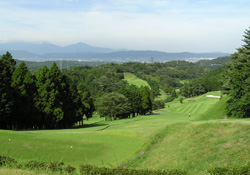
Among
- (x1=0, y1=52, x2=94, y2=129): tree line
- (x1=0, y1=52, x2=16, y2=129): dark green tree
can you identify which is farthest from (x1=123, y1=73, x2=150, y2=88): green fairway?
(x1=0, y1=52, x2=16, y2=129): dark green tree

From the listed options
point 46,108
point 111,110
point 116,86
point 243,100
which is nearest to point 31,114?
point 46,108

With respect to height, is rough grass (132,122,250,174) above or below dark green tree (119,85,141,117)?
above

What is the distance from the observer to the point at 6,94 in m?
29.9

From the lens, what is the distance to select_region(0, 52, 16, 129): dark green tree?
97.4 ft

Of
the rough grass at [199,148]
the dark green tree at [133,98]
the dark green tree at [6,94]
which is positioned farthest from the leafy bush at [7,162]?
the dark green tree at [133,98]

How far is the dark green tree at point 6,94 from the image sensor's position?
1169 inches

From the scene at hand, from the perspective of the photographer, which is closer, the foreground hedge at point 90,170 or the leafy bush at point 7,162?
the foreground hedge at point 90,170

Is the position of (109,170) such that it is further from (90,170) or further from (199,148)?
(199,148)

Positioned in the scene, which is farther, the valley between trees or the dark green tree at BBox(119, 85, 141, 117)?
the dark green tree at BBox(119, 85, 141, 117)

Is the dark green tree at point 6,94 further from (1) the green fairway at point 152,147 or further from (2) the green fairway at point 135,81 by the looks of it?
(2) the green fairway at point 135,81

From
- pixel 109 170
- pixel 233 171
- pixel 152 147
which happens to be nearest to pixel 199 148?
pixel 152 147

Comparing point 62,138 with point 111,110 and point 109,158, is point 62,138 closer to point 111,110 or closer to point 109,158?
point 109,158

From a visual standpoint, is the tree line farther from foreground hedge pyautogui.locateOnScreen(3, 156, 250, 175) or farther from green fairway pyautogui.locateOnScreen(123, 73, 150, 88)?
green fairway pyautogui.locateOnScreen(123, 73, 150, 88)

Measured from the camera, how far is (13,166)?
11.5m
